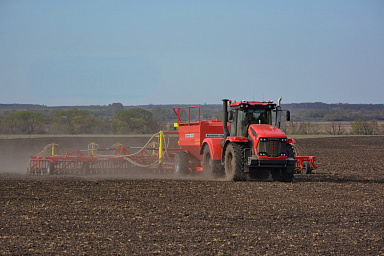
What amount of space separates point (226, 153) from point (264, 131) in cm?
150

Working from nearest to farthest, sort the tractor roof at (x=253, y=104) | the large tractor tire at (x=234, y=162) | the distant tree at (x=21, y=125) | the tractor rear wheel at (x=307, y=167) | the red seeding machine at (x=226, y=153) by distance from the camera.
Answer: the red seeding machine at (x=226, y=153) < the large tractor tire at (x=234, y=162) < the tractor roof at (x=253, y=104) < the tractor rear wheel at (x=307, y=167) < the distant tree at (x=21, y=125)

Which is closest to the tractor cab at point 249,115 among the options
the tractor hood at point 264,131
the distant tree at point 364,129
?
the tractor hood at point 264,131

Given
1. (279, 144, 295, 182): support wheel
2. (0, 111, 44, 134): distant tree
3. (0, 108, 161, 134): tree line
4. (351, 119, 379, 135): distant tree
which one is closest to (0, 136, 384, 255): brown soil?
(279, 144, 295, 182): support wheel

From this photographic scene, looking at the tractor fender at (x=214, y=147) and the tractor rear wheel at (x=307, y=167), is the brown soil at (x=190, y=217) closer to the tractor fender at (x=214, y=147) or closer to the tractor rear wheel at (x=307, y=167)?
the tractor fender at (x=214, y=147)

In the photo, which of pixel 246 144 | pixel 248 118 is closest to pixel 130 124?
pixel 248 118

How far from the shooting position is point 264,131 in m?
16.3

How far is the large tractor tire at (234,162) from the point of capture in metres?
16.5

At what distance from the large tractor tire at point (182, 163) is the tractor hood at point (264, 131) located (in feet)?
11.8

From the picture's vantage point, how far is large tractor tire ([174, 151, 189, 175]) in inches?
775

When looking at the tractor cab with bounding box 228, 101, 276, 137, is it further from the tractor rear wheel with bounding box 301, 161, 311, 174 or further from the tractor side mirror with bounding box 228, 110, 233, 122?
the tractor rear wheel with bounding box 301, 161, 311, 174

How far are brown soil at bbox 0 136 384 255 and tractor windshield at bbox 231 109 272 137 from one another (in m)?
1.67

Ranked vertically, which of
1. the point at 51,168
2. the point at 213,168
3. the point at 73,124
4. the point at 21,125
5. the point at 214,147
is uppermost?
the point at 73,124

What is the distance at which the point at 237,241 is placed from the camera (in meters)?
8.79

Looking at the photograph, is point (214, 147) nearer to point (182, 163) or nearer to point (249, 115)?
point (249, 115)
